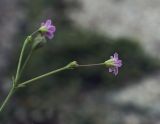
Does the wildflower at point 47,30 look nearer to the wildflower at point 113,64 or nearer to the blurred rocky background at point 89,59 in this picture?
the wildflower at point 113,64

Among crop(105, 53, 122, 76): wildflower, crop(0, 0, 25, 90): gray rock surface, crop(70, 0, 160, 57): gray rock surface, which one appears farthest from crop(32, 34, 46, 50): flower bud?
crop(70, 0, 160, 57): gray rock surface

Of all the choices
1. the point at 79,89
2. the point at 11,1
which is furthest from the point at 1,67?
the point at 11,1

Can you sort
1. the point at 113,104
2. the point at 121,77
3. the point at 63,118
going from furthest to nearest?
1. the point at 121,77
2. the point at 113,104
3. the point at 63,118

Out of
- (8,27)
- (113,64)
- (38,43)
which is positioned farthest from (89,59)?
(38,43)

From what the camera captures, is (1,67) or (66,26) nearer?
(1,67)

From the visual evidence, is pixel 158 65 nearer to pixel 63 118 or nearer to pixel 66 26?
pixel 66 26

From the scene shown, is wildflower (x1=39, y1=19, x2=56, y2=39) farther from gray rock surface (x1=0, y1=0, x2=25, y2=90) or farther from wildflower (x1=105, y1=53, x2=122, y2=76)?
gray rock surface (x1=0, y1=0, x2=25, y2=90)

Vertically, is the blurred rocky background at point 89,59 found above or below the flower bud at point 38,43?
above

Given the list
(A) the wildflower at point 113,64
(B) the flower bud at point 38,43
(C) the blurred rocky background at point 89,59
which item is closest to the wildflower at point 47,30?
(B) the flower bud at point 38,43
